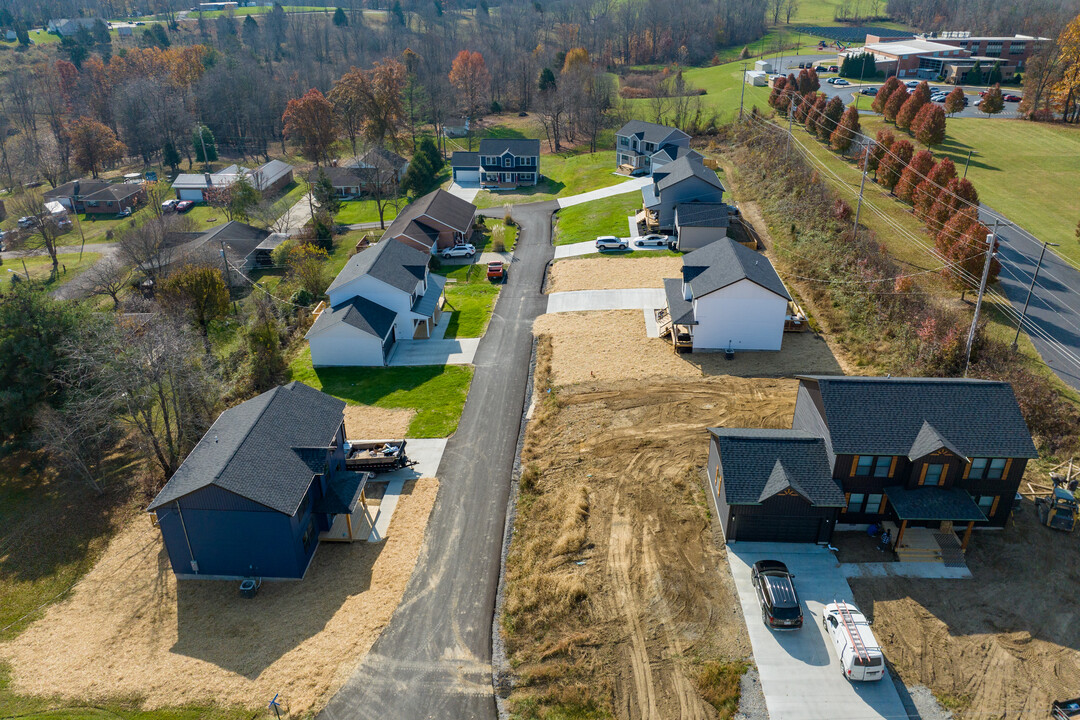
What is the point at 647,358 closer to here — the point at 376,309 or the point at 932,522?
the point at 376,309

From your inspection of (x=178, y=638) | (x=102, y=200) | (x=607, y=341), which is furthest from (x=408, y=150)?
(x=178, y=638)

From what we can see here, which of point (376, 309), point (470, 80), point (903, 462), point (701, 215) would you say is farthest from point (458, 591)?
point (470, 80)

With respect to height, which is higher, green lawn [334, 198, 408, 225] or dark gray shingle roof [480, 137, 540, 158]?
dark gray shingle roof [480, 137, 540, 158]

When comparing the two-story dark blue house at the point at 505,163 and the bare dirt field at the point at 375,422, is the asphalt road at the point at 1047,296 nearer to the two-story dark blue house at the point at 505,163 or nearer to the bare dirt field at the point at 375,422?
the bare dirt field at the point at 375,422

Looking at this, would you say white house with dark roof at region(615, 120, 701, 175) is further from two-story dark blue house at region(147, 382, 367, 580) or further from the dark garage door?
two-story dark blue house at region(147, 382, 367, 580)

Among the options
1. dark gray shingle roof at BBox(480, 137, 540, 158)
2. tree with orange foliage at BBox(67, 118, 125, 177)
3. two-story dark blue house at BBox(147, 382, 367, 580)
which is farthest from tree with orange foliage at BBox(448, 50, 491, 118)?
two-story dark blue house at BBox(147, 382, 367, 580)
